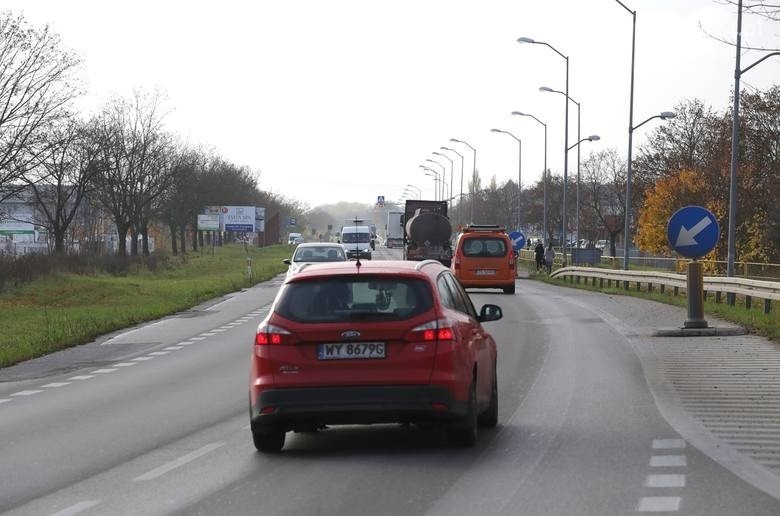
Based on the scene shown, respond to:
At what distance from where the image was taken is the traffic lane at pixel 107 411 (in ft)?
32.7

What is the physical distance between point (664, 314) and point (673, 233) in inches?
317

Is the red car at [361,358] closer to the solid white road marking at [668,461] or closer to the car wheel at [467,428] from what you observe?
the car wheel at [467,428]

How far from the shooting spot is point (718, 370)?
17141 mm

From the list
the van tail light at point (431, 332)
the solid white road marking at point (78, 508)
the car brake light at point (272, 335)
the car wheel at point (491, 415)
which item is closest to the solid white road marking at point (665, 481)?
the van tail light at point (431, 332)

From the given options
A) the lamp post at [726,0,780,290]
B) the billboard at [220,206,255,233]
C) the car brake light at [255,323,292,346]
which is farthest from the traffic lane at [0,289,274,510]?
the billboard at [220,206,255,233]

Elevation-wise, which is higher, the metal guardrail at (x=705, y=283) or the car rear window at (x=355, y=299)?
the car rear window at (x=355, y=299)

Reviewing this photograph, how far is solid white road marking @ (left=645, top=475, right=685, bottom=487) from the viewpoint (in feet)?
28.2

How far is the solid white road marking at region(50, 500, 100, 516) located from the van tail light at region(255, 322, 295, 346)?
2.17 meters

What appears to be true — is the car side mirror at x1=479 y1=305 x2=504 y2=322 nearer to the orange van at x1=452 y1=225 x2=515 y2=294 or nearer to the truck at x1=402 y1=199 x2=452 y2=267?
the orange van at x1=452 y1=225 x2=515 y2=294

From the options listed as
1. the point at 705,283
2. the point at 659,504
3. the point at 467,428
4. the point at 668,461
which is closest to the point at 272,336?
the point at 467,428

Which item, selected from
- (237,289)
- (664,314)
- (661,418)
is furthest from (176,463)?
(237,289)

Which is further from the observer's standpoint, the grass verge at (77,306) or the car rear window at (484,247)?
the car rear window at (484,247)

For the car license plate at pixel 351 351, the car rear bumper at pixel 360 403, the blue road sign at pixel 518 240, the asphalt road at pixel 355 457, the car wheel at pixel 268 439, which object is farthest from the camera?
the blue road sign at pixel 518 240

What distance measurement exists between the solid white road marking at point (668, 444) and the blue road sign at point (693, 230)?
39.9ft
